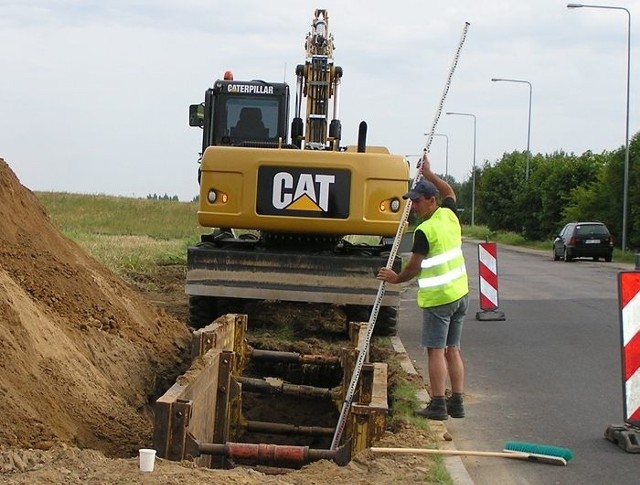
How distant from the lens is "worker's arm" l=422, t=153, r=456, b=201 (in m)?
8.52

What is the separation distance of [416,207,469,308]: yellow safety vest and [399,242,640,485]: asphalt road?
104 centimetres

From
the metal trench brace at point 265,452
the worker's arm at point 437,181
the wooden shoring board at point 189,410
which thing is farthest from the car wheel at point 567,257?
the metal trench brace at point 265,452

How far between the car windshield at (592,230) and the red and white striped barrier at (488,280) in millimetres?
23708

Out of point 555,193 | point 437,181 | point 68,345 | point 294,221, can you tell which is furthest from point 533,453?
point 555,193

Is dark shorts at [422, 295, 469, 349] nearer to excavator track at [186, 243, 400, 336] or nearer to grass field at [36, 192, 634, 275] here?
excavator track at [186, 243, 400, 336]

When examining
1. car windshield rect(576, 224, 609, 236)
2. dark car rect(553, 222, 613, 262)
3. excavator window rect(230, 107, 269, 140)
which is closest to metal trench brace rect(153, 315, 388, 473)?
excavator window rect(230, 107, 269, 140)

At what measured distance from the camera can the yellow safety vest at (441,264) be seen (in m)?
7.94

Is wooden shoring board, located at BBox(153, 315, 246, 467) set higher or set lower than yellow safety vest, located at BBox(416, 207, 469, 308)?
lower

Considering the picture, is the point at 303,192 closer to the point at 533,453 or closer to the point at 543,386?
the point at 543,386

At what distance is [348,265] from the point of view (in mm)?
11297

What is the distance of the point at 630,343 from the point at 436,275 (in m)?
1.53

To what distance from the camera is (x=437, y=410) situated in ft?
26.1

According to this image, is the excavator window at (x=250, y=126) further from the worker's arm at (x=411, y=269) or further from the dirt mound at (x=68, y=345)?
the worker's arm at (x=411, y=269)

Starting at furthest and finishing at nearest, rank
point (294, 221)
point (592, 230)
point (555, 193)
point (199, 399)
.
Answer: point (555, 193) < point (592, 230) < point (294, 221) < point (199, 399)
